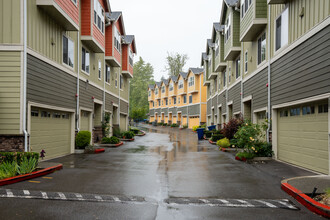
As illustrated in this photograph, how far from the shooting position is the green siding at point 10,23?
10.1 metres

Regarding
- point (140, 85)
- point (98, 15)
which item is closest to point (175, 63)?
point (140, 85)

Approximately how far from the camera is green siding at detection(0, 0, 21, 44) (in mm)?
10070

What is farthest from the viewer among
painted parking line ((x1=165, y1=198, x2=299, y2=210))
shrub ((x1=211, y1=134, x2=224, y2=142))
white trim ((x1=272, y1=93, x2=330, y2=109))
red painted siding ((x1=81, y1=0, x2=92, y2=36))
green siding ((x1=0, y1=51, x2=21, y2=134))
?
shrub ((x1=211, y1=134, x2=224, y2=142))

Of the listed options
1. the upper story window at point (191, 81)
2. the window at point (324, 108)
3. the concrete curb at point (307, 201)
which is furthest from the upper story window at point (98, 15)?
the upper story window at point (191, 81)

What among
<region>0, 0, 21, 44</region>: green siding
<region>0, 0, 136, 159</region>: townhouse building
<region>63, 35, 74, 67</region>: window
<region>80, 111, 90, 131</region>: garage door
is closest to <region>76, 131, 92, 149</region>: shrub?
<region>0, 0, 136, 159</region>: townhouse building

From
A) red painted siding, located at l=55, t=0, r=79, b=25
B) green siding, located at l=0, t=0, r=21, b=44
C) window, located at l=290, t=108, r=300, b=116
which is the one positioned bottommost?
window, located at l=290, t=108, r=300, b=116

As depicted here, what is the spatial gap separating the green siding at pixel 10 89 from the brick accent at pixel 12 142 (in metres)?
0.18

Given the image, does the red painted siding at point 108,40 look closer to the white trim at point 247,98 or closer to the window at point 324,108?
the white trim at point 247,98

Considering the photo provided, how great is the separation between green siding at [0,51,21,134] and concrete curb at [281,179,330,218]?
358 inches

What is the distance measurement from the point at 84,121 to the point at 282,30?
40.7 feet

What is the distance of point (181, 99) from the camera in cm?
5394

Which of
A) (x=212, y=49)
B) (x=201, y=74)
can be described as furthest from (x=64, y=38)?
(x=201, y=74)

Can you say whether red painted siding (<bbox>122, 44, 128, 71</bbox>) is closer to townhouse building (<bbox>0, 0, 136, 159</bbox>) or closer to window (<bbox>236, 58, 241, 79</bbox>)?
townhouse building (<bbox>0, 0, 136, 159</bbox>)

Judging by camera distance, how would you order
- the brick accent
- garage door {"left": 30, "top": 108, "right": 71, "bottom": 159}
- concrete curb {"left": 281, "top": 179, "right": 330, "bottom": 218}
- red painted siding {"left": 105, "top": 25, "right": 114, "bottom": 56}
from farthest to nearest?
red painted siding {"left": 105, "top": 25, "right": 114, "bottom": 56}, garage door {"left": 30, "top": 108, "right": 71, "bottom": 159}, the brick accent, concrete curb {"left": 281, "top": 179, "right": 330, "bottom": 218}
